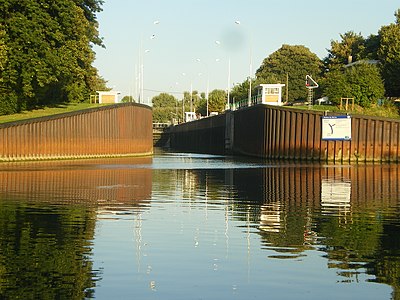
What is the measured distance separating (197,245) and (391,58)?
10391 centimetres

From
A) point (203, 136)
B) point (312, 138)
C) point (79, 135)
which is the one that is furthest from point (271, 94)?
point (203, 136)

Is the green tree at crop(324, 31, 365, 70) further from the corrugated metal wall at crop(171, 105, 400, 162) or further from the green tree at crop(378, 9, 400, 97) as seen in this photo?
the corrugated metal wall at crop(171, 105, 400, 162)

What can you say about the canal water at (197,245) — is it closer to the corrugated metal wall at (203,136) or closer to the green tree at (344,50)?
the corrugated metal wall at (203,136)

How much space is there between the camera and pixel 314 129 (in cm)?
7931

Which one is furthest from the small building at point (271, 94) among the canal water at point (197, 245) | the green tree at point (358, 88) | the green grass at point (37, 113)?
the canal water at point (197, 245)

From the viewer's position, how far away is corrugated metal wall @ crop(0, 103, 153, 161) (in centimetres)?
6869

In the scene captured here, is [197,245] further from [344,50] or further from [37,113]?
[344,50]

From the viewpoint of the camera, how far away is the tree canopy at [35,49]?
71.2 metres

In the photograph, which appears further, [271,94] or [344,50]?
[344,50]

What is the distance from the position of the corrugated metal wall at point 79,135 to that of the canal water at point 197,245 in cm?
3529

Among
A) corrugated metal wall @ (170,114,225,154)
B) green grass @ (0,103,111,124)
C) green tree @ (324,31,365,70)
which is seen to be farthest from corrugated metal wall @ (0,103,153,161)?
green tree @ (324,31,365,70)

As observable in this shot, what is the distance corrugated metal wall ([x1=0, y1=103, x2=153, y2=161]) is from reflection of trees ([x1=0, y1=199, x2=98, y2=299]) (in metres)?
44.5

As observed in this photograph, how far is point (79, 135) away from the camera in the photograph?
257 feet

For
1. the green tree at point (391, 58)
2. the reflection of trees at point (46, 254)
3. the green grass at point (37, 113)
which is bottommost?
the reflection of trees at point (46, 254)
